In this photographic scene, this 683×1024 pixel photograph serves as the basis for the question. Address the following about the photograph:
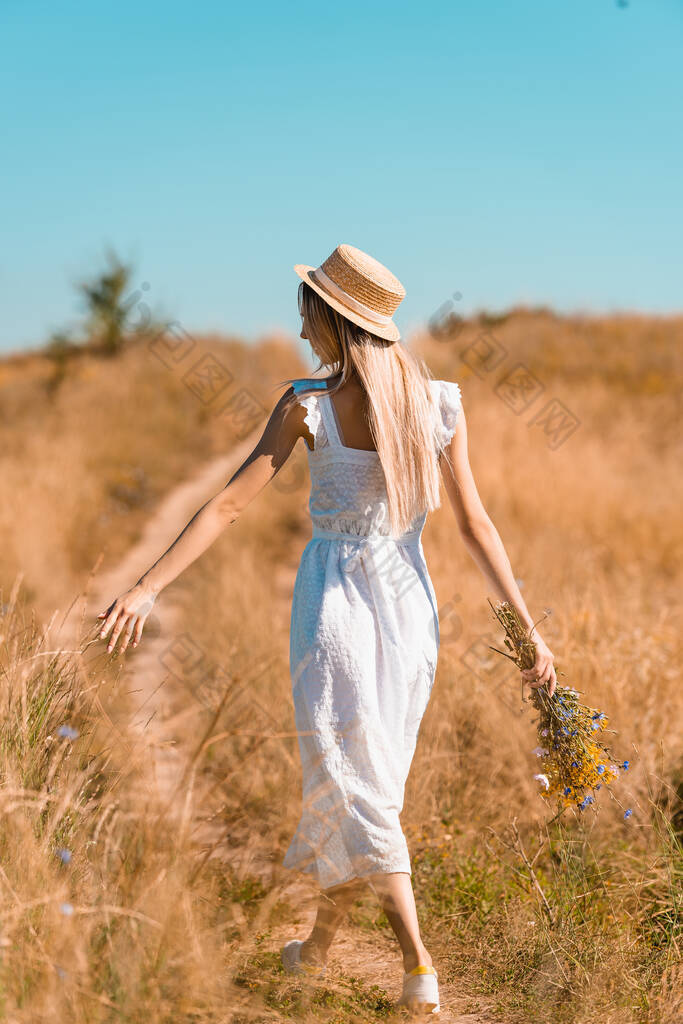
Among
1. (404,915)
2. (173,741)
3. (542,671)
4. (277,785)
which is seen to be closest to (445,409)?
(542,671)

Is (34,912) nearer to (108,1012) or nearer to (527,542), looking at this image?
(108,1012)

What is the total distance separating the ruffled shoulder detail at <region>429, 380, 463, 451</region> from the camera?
8.30 feet

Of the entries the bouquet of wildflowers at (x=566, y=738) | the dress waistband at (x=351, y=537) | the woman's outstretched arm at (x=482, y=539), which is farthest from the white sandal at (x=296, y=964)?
the dress waistband at (x=351, y=537)

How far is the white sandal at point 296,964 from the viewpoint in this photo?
8.29ft

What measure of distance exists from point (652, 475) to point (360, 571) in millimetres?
9927

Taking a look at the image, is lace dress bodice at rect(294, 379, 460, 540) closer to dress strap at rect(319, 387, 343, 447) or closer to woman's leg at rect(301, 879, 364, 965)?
dress strap at rect(319, 387, 343, 447)

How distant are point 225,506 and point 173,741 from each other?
2.25ft

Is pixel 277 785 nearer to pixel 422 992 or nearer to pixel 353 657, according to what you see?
pixel 422 992

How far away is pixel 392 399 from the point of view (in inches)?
95.7

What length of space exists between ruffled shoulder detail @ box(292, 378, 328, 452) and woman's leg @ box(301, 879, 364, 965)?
129 centimetres

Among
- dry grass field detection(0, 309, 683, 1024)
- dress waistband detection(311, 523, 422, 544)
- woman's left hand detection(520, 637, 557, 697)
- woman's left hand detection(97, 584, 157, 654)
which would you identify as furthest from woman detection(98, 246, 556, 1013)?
woman's left hand detection(520, 637, 557, 697)

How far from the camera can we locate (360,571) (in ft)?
8.29

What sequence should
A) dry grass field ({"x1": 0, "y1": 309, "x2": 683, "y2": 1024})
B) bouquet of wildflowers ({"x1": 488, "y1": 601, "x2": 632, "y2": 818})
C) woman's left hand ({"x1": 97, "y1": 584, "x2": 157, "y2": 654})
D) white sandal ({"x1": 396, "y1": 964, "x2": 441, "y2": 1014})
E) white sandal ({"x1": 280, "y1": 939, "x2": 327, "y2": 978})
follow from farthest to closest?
bouquet of wildflowers ({"x1": 488, "y1": 601, "x2": 632, "y2": 818}), white sandal ({"x1": 280, "y1": 939, "x2": 327, "y2": 978}), white sandal ({"x1": 396, "y1": 964, "x2": 441, "y2": 1014}), woman's left hand ({"x1": 97, "y1": 584, "x2": 157, "y2": 654}), dry grass field ({"x1": 0, "y1": 309, "x2": 683, "y2": 1024})

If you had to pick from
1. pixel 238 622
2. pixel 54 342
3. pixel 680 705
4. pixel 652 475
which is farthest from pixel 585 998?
pixel 54 342
